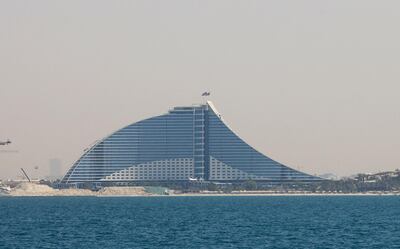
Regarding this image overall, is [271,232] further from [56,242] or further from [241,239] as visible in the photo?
[56,242]

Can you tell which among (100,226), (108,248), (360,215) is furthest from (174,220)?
(108,248)

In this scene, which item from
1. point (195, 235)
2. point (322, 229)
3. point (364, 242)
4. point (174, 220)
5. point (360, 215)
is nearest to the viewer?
point (364, 242)

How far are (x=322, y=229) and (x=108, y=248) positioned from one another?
33.6m

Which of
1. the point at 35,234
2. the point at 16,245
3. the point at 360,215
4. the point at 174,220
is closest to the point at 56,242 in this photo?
the point at 16,245

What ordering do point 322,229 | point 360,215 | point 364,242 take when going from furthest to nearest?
1. point 360,215
2. point 322,229
3. point 364,242

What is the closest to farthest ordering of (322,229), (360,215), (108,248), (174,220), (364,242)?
1. (108,248)
2. (364,242)
3. (322,229)
4. (174,220)
5. (360,215)

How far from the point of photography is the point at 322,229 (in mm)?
129125

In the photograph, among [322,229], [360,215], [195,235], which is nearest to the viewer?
[195,235]

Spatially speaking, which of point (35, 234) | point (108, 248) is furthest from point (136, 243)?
point (35, 234)

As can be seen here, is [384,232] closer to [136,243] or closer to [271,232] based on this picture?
[271,232]

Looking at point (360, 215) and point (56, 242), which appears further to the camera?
point (360, 215)

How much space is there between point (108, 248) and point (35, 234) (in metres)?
20.5

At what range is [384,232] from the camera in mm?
123812

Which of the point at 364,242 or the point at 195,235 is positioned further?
the point at 195,235
